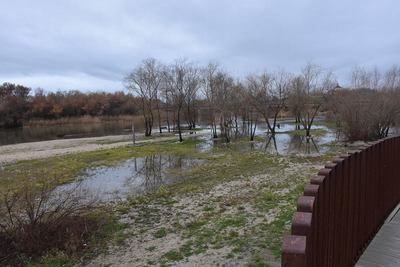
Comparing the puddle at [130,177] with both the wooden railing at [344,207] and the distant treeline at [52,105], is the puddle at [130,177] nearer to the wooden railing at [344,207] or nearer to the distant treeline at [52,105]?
the wooden railing at [344,207]

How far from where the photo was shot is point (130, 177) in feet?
46.2

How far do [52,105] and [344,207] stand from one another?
3257 inches

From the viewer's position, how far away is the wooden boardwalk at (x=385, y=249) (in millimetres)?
3764

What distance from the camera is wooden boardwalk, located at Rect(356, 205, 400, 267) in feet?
12.3

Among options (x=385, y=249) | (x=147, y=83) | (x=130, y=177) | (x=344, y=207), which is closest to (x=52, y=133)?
(x=147, y=83)

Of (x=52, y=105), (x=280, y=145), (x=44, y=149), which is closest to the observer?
(x=280, y=145)

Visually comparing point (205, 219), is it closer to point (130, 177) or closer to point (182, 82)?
point (130, 177)

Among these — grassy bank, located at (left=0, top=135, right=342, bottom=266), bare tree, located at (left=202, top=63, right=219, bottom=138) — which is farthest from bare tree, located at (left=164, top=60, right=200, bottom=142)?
grassy bank, located at (left=0, top=135, right=342, bottom=266)

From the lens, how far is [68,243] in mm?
5945

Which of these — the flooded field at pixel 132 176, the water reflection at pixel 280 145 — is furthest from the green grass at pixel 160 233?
the water reflection at pixel 280 145

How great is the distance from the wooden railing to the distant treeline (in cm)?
6809

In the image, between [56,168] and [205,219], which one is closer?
[205,219]

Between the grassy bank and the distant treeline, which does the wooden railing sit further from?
the distant treeline

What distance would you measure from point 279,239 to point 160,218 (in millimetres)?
2866
